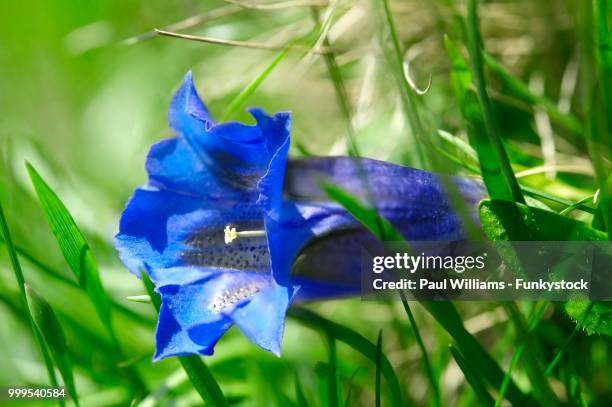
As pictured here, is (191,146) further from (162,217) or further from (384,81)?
(384,81)

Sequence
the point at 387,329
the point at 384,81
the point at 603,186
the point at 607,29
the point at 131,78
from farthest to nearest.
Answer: the point at 131,78 → the point at 384,81 → the point at 387,329 → the point at 607,29 → the point at 603,186

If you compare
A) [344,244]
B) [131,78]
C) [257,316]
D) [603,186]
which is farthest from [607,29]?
[131,78]

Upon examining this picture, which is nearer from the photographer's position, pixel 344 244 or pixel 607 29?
pixel 607 29

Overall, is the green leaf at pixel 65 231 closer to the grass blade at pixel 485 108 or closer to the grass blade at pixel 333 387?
the grass blade at pixel 333 387
